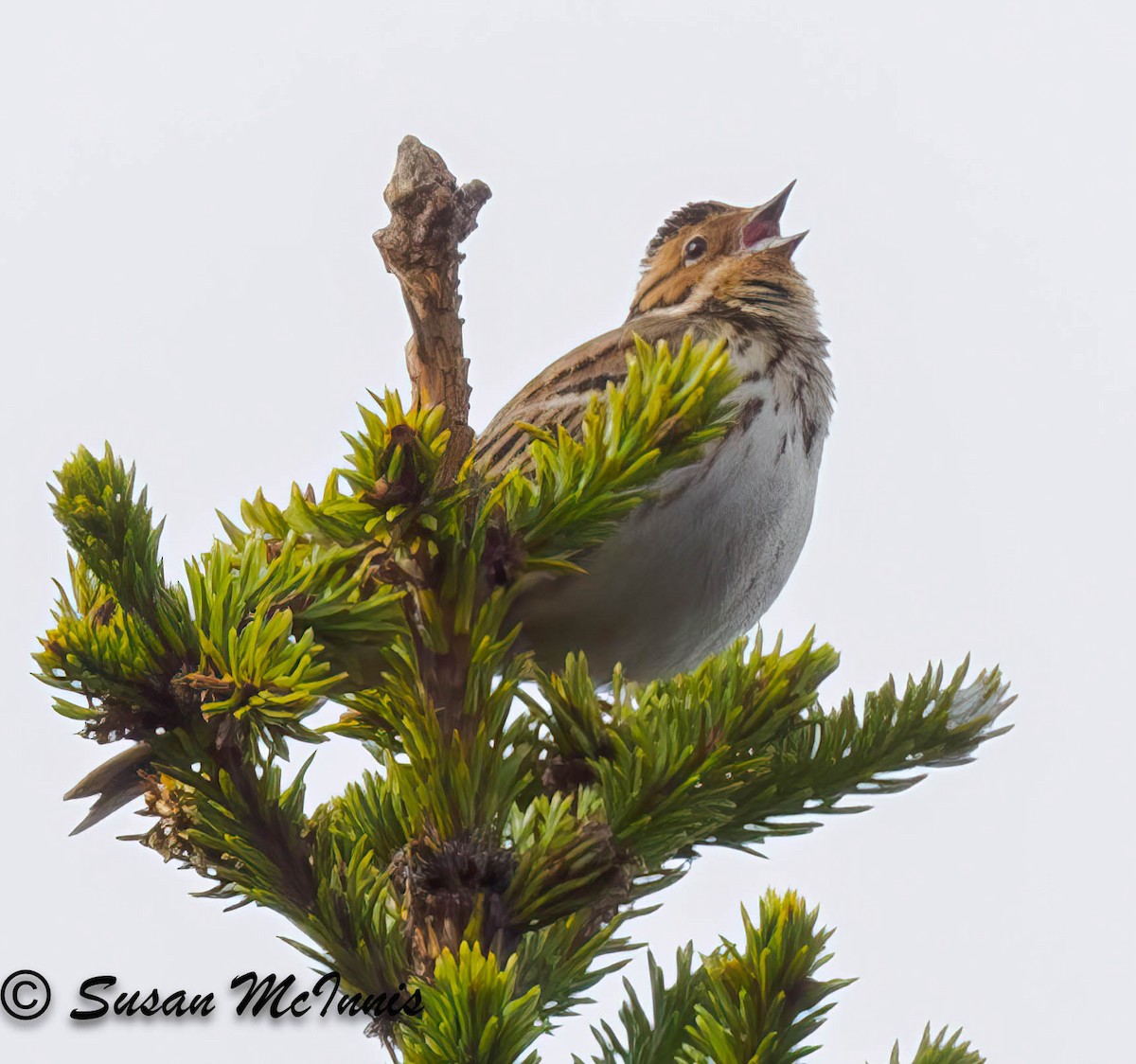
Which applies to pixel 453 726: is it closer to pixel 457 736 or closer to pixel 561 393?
pixel 457 736

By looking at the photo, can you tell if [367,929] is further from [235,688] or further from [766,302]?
[766,302]

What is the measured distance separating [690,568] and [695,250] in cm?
140

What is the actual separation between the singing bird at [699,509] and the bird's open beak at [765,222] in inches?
13.0

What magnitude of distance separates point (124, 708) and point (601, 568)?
33.2 inches

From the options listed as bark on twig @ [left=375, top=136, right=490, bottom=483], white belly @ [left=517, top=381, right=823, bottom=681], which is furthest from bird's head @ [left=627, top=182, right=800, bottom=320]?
bark on twig @ [left=375, top=136, right=490, bottom=483]

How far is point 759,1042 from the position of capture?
5.26ft

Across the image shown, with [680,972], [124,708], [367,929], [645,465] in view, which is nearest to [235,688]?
[124,708]

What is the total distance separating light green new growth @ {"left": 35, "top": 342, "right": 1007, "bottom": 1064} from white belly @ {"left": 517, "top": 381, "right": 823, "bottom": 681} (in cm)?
37

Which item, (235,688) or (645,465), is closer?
(235,688)

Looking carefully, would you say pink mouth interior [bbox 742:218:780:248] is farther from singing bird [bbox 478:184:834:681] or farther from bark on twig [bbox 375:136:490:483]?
bark on twig [bbox 375:136:490:483]

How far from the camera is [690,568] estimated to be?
2236 mm

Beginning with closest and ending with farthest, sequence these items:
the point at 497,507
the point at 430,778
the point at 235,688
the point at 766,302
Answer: the point at 235,688
the point at 430,778
the point at 497,507
the point at 766,302

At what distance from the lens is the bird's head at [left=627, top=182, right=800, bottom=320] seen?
331 cm

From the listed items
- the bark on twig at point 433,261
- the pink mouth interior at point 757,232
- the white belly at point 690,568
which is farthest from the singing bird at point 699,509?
the pink mouth interior at point 757,232
